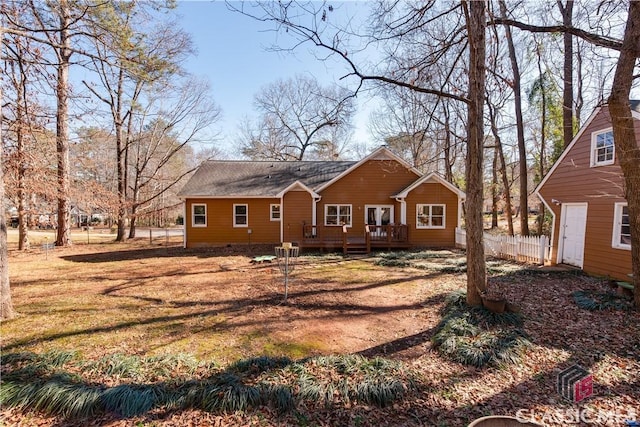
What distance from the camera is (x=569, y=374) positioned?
386 centimetres

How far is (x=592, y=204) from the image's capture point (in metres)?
8.77

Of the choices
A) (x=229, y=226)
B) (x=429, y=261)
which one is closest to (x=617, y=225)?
(x=429, y=261)

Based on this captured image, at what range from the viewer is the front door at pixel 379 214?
15500 millimetres

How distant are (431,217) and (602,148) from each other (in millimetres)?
7278

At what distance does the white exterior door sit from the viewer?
9.20 m

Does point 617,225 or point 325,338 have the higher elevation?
point 617,225

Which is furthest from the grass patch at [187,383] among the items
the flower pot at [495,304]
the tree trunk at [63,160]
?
the tree trunk at [63,160]

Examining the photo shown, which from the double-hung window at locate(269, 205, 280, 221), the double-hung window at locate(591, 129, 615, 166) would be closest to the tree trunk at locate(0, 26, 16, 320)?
the double-hung window at locate(269, 205, 280, 221)

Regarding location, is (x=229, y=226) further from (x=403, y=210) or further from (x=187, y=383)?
(x=187, y=383)

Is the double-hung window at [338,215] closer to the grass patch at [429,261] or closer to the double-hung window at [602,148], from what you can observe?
the grass patch at [429,261]

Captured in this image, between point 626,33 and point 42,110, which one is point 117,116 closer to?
point 42,110

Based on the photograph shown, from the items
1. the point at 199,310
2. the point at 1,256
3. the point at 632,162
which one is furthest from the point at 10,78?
the point at 632,162

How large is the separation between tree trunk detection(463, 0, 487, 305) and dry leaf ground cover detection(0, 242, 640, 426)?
116 centimetres

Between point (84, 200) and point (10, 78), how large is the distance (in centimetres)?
698
